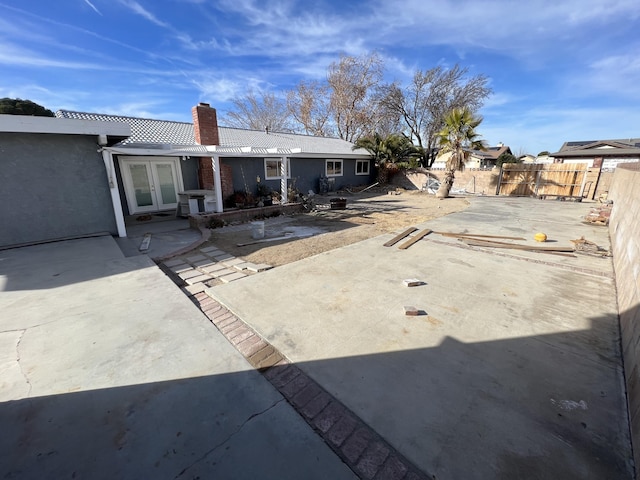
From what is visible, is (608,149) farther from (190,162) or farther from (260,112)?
(190,162)

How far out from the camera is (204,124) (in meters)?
10.6

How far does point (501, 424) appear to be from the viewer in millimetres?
1996

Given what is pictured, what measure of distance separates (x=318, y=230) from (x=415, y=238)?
9.35 ft

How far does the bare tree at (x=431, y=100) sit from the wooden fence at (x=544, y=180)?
22.2 feet

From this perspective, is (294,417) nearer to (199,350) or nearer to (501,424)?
(199,350)

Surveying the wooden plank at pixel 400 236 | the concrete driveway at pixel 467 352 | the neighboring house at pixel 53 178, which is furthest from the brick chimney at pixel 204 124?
the wooden plank at pixel 400 236

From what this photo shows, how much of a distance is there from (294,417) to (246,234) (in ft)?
20.6

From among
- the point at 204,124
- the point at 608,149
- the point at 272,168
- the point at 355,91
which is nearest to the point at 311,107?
the point at 355,91

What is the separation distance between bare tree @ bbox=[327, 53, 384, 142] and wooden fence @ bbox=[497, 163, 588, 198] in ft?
45.7

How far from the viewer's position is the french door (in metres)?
9.91

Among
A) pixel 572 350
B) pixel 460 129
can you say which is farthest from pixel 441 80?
pixel 572 350

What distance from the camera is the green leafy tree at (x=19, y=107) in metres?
18.9

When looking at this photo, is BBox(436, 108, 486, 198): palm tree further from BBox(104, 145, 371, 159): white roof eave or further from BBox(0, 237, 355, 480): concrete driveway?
BBox(0, 237, 355, 480): concrete driveway

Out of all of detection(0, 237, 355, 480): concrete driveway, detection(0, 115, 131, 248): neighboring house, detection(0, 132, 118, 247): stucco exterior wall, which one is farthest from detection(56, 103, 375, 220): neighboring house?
detection(0, 237, 355, 480): concrete driveway
